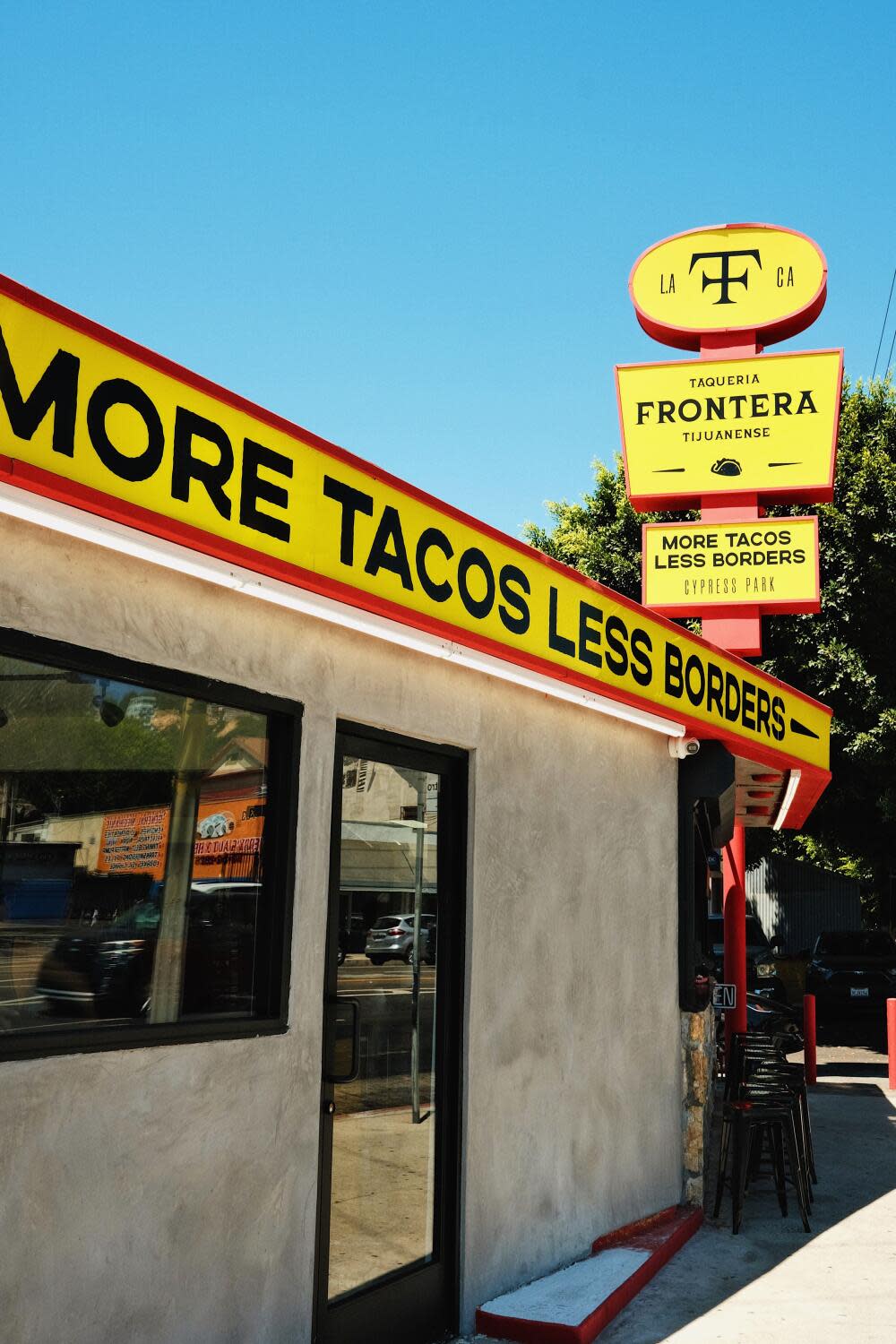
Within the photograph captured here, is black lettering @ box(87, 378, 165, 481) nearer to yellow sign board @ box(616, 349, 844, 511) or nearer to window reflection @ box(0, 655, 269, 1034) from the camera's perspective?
window reflection @ box(0, 655, 269, 1034)

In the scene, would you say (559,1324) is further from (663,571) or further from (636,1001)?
(663,571)

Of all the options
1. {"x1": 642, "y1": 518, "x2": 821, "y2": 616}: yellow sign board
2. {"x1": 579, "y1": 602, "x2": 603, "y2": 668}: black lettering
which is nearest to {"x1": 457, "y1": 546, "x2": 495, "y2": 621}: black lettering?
{"x1": 579, "y1": 602, "x2": 603, "y2": 668}: black lettering

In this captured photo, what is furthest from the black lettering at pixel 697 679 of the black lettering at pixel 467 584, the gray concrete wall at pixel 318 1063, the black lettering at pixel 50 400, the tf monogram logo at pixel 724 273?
the tf monogram logo at pixel 724 273

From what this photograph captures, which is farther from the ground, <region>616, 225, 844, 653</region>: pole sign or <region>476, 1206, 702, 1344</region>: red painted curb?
<region>616, 225, 844, 653</region>: pole sign

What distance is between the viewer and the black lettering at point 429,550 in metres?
5.04

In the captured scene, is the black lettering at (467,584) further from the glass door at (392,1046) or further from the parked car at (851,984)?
the parked car at (851,984)

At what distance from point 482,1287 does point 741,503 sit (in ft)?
27.5

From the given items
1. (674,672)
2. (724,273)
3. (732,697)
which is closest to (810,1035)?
(732,697)

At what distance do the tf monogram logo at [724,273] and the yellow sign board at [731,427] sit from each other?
0.79 meters

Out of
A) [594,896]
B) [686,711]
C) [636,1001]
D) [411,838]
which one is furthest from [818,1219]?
[411,838]

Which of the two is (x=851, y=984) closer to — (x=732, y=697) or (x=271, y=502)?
(x=732, y=697)

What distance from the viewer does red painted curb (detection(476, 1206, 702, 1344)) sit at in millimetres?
5289

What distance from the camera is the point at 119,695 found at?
13.1 feet

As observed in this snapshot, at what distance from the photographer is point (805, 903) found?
33000mm
